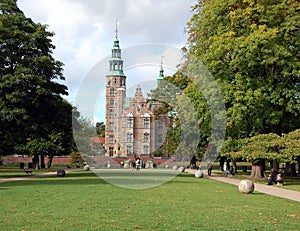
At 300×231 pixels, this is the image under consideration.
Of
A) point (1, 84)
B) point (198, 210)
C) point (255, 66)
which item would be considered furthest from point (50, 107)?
point (198, 210)

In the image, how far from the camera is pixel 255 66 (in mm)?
29141

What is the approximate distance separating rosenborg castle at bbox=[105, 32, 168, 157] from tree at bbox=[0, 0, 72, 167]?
428 centimetres

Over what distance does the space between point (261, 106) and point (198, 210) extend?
16.0 metres

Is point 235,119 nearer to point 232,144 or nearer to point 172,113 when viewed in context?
point 232,144

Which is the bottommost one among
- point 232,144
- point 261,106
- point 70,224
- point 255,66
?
point 70,224

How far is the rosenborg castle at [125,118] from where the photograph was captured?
40656mm

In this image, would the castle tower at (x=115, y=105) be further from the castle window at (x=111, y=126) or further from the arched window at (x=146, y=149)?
the arched window at (x=146, y=149)

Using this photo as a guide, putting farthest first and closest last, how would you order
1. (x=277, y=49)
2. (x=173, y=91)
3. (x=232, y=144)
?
(x=173, y=91) < (x=232, y=144) < (x=277, y=49)

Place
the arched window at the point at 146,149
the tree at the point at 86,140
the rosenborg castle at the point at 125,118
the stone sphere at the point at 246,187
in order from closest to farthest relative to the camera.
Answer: the stone sphere at the point at 246,187 → the rosenborg castle at the point at 125,118 → the tree at the point at 86,140 → the arched window at the point at 146,149

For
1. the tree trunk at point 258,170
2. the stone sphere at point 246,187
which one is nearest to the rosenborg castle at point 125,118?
the tree trunk at point 258,170

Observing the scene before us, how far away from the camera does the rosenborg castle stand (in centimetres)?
4066

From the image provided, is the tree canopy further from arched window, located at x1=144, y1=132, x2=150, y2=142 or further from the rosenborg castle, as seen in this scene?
arched window, located at x1=144, y1=132, x2=150, y2=142

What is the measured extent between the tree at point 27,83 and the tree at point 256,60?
11506mm

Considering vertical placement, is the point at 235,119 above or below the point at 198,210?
above
